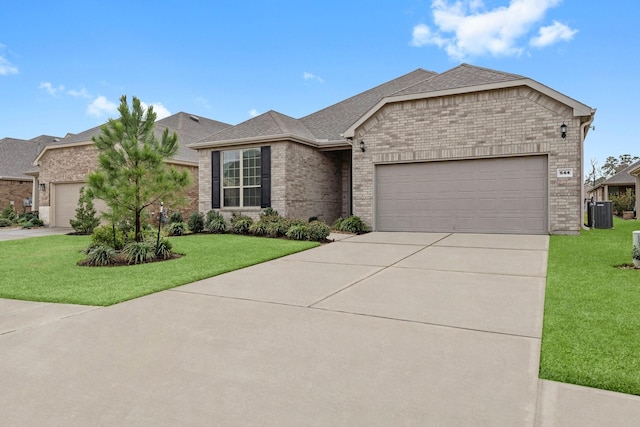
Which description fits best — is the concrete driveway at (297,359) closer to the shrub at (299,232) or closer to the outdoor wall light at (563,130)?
the shrub at (299,232)

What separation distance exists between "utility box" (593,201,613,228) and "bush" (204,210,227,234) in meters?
14.0

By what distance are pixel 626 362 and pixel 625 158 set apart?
78.7 metres

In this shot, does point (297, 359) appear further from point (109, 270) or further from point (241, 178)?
point (241, 178)

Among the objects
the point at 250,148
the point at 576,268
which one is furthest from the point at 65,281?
the point at 250,148

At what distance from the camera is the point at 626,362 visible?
9.45ft

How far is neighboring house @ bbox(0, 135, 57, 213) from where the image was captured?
82.6 ft

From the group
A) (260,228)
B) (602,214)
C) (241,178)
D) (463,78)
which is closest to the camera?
(463,78)

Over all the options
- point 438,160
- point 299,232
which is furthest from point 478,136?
point 299,232

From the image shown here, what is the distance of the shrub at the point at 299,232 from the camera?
11611 millimetres

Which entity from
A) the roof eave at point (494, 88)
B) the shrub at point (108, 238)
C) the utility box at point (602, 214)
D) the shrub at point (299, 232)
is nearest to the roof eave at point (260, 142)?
the roof eave at point (494, 88)

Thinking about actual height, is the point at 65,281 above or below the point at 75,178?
below

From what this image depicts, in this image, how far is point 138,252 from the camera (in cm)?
834

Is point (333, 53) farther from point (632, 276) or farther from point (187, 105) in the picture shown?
point (632, 276)

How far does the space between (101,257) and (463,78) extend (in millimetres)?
11816
